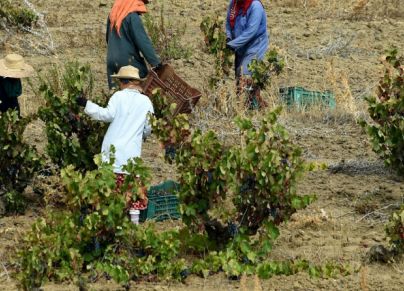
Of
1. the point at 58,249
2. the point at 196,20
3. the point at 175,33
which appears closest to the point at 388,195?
the point at 58,249

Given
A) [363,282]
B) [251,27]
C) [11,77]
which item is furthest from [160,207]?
[251,27]

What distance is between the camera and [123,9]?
962 centimetres

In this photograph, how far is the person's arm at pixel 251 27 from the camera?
11.5 m

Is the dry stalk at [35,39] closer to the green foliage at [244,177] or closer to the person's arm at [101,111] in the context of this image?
the person's arm at [101,111]

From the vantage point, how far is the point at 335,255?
754 centimetres

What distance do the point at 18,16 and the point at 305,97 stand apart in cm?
548

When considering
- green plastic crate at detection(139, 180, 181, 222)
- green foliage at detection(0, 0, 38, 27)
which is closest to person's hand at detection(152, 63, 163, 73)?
green plastic crate at detection(139, 180, 181, 222)

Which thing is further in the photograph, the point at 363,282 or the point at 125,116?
the point at 125,116

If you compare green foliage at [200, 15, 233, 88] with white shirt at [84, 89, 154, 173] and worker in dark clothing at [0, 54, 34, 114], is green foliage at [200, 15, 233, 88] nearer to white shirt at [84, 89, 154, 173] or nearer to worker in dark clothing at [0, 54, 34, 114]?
worker in dark clothing at [0, 54, 34, 114]

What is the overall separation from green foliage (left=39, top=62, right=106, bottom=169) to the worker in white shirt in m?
0.63

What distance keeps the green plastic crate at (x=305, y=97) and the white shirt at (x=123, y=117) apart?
4098 mm

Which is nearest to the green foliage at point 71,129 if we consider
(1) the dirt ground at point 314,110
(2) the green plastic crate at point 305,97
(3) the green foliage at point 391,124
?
(1) the dirt ground at point 314,110

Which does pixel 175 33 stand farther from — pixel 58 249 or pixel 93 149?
pixel 58 249

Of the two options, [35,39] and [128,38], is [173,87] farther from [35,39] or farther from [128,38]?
[35,39]
